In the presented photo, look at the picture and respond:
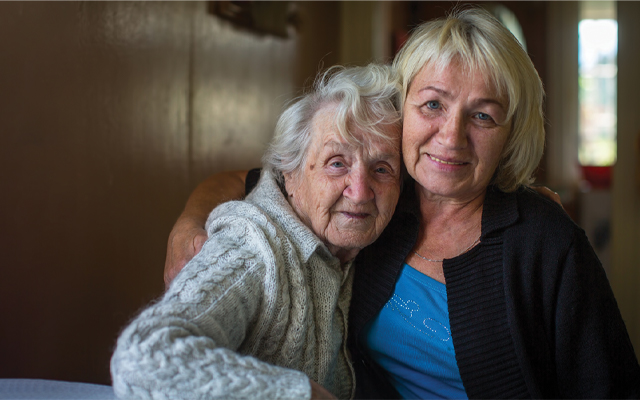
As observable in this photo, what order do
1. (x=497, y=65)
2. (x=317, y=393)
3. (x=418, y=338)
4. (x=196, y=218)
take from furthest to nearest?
(x=196, y=218)
(x=418, y=338)
(x=497, y=65)
(x=317, y=393)

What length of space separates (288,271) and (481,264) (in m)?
0.49

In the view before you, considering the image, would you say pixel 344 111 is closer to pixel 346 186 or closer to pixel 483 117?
pixel 346 186

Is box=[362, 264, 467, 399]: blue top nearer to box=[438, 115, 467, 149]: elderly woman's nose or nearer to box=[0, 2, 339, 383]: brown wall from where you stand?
box=[438, 115, 467, 149]: elderly woman's nose

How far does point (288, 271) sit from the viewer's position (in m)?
1.17

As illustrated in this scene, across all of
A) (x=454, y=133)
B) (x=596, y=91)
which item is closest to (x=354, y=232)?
(x=454, y=133)

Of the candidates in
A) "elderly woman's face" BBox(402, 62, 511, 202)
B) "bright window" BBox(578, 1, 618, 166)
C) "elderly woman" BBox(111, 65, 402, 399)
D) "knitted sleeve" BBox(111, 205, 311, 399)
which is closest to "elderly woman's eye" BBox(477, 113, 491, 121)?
"elderly woman's face" BBox(402, 62, 511, 202)

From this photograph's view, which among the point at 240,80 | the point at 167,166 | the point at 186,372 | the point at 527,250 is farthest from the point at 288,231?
the point at 240,80

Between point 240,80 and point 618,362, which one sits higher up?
point 240,80

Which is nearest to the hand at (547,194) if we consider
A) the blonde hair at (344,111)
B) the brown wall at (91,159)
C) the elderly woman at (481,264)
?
the elderly woman at (481,264)

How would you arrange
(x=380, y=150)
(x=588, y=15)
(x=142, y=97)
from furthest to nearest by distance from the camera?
(x=588, y=15)
(x=142, y=97)
(x=380, y=150)

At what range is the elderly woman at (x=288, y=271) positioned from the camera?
2.92ft

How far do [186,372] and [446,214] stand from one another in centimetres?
83

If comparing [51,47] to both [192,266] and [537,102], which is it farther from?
[537,102]

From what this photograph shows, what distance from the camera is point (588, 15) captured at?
17.1 feet
